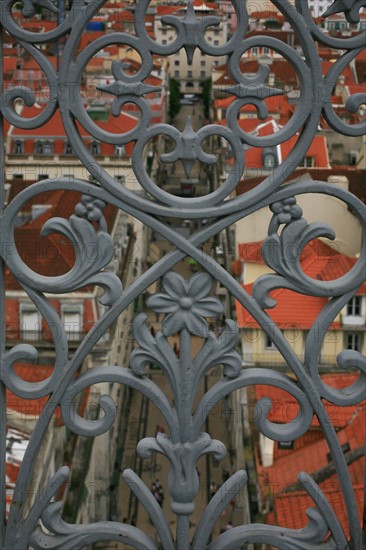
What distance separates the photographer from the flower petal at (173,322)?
226 cm

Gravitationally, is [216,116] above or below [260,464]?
above

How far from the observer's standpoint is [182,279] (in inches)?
88.7

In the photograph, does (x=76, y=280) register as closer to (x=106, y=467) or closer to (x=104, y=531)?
(x=104, y=531)

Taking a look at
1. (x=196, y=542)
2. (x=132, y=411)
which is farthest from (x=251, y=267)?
(x=196, y=542)

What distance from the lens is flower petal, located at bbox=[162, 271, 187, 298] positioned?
89.0 inches

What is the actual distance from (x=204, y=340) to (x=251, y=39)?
0.67 m

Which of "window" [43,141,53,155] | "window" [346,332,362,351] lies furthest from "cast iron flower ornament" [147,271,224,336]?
"window" [43,141,53,155]

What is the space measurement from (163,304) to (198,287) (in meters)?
0.09

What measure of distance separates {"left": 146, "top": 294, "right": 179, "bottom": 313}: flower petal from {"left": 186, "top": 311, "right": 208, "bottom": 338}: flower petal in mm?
38

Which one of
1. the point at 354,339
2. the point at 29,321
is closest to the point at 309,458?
the point at 29,321

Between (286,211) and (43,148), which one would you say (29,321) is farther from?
(286,211)

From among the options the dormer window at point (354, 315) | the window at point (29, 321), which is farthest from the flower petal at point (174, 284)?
the dormer window at point (354, 315)

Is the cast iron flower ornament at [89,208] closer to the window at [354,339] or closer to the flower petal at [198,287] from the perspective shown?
the flower petal at [198,287]

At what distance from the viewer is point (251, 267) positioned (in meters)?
20.1
